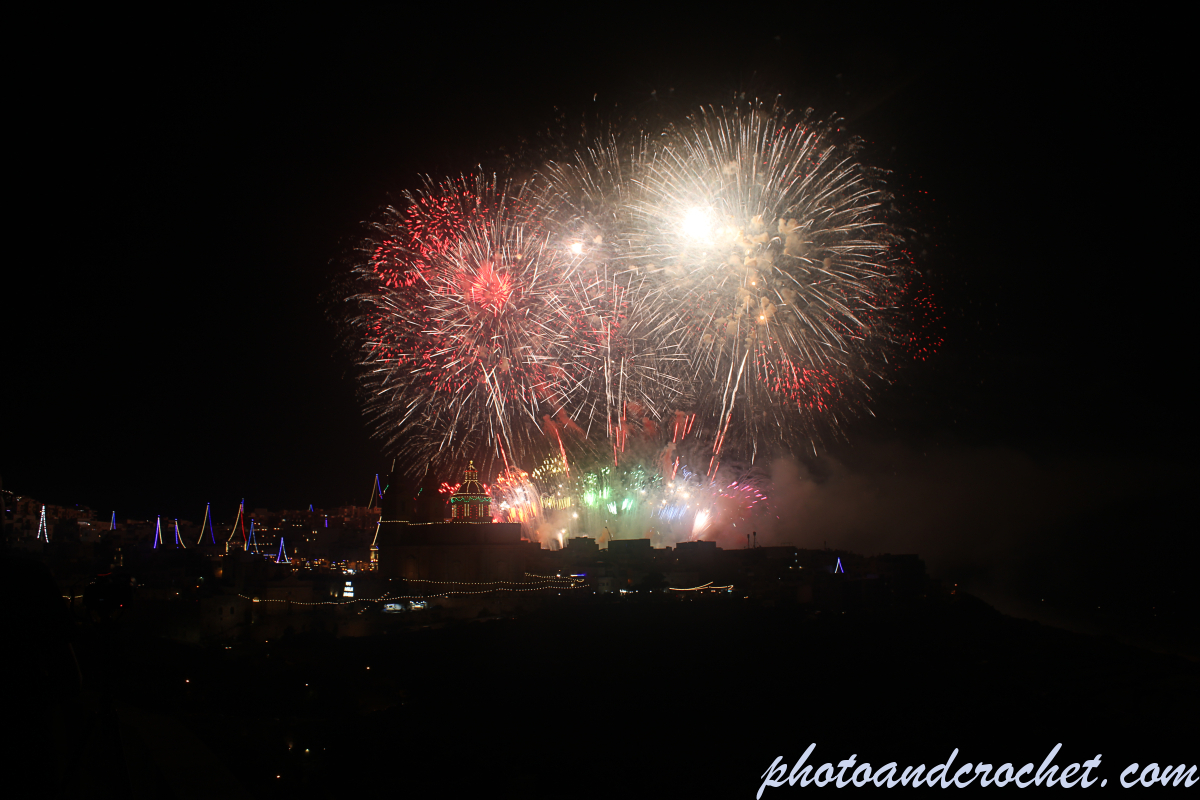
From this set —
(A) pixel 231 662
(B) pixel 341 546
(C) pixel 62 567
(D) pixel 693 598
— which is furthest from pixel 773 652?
(B) pixel 341 546

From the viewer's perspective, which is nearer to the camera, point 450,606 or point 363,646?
point 363,646

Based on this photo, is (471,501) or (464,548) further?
(471,501)

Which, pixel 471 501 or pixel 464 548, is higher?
pixel 471 501

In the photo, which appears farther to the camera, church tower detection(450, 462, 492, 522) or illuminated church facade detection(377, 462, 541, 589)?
church tower detection(450, 462, 492, 522)

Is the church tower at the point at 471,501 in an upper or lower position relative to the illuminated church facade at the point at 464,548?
upper

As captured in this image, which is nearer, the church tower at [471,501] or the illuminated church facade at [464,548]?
the illuminated church facade at [464,548]

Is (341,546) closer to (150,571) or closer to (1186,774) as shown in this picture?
(150,571)

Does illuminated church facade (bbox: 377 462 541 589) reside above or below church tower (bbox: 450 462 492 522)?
below

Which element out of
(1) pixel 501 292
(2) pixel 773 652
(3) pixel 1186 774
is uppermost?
(1) pixel 501 292
